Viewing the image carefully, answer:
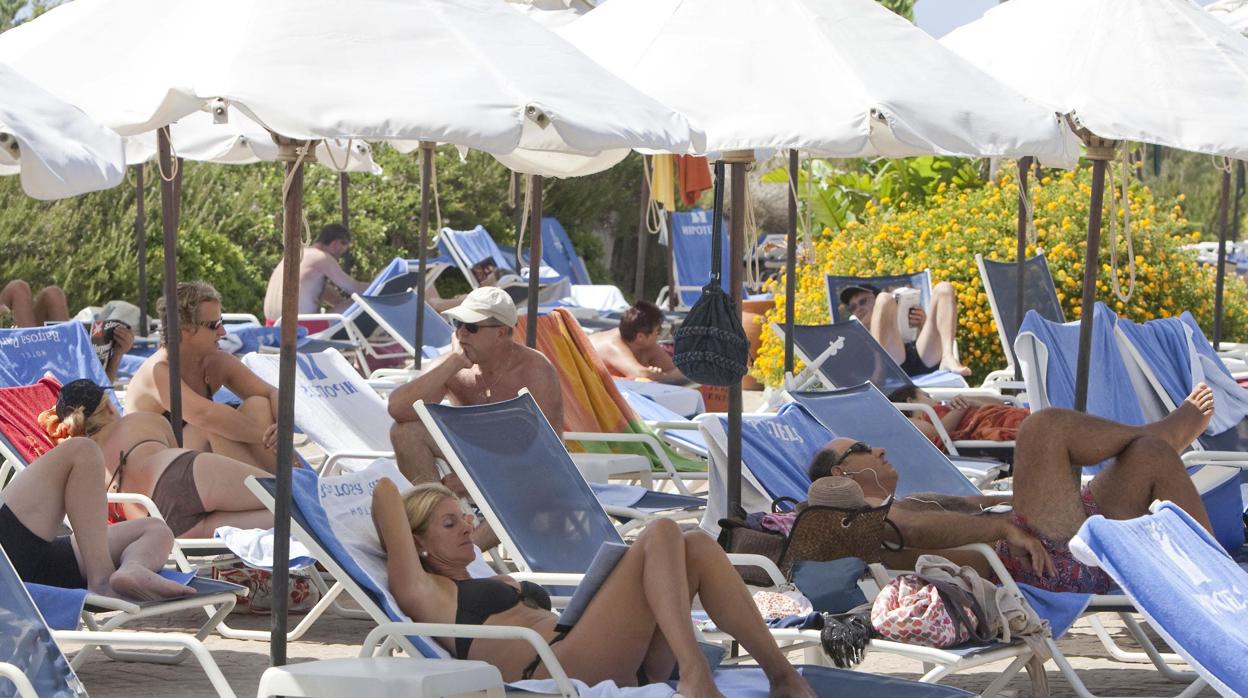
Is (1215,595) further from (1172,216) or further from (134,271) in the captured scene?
(134,271)

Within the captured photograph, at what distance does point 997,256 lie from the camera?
1149 centimetres

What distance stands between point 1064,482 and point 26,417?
10.8 ft

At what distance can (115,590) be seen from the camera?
4.84 m

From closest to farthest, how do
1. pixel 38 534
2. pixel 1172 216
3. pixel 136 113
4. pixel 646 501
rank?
1. pixel 136 113
2. pixel 38 534
3. pixel 646 501
4. pixel 1172 216

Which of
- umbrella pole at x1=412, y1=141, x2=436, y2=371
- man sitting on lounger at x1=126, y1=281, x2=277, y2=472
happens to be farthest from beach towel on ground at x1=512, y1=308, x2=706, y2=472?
umbrella pole at x1=412, y1=141, x2=436, y2=371

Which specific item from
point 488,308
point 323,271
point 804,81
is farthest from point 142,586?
point 323,271

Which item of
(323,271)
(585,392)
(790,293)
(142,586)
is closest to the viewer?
(142,586)

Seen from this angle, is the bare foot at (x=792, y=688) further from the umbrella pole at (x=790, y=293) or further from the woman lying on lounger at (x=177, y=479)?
the umbrella pole at (x=790, y=293)

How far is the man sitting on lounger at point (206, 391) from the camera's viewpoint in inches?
246

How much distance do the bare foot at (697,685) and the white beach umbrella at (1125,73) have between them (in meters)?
2.24

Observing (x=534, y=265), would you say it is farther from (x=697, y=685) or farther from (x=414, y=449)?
(x=697, y=685)

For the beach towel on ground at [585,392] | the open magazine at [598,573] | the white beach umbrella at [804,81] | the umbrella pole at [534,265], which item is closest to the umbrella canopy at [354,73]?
the white beach umbrella at [804,81]

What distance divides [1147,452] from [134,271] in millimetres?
10713

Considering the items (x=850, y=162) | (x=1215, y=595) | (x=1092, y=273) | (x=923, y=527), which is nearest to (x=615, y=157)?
(x=1092, y=273)
